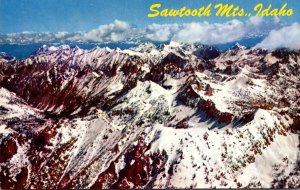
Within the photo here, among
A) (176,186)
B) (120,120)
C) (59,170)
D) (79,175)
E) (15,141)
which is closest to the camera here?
(176,186)

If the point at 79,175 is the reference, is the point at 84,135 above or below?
above

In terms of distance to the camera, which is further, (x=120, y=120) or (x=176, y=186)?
(x=120, y=120)

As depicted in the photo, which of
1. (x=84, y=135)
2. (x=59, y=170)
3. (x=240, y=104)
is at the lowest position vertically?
(x=59, y=170)

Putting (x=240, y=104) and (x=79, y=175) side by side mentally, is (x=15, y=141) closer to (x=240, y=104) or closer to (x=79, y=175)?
(x=79, y=175)

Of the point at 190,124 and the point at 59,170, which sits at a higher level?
the point at 190,124

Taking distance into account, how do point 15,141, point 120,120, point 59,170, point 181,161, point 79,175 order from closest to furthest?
point 181,161 → point 79,175 → point 59,170 → point 15,141 → point 120,120

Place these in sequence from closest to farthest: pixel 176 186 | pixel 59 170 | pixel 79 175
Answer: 1. pixel 176 186
2. pixel 79 175
3. pixel 59 170

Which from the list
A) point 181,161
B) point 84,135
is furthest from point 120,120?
point 181,161

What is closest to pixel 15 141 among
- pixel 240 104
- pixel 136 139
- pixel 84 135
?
pixel 84 135

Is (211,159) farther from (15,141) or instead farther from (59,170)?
(15,141)
